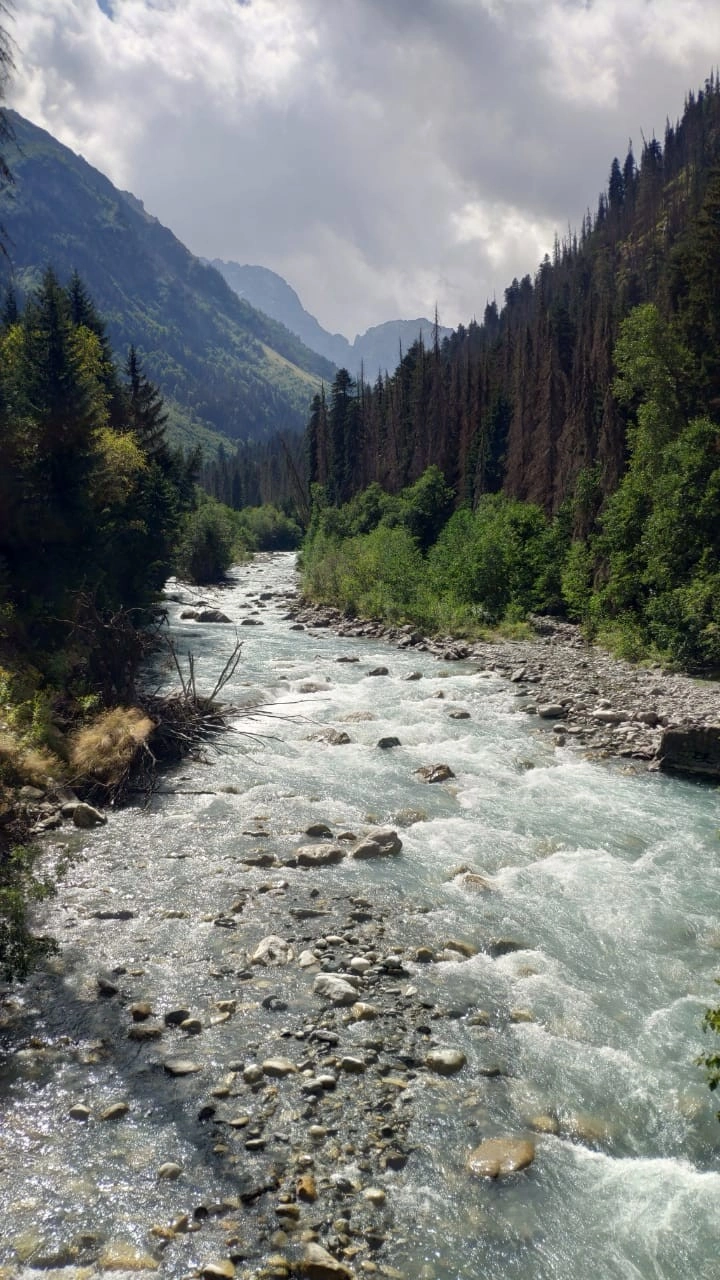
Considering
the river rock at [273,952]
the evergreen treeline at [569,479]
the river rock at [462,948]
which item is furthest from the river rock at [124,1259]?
the evergreen treeline at [569,479]

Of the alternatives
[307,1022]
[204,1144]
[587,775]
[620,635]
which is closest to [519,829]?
[587,775]

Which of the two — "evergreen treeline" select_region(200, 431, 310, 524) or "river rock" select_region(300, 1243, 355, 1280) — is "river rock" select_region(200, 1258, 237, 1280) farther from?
"evergreen treeline" select_region(200, 431, 310, 524)

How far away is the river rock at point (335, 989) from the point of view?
24.0 ft

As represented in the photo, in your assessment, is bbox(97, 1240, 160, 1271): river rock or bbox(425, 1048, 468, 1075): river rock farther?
bbox(425, 1048, 468, 1075): river rock

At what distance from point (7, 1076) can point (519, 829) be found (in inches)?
301

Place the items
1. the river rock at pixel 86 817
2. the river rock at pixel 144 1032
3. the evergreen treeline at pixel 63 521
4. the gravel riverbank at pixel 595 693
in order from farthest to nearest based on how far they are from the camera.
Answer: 1. the evergreen treeline at pixel 63 521
2. the gravel riverbank at pixel 595 693
3. the river rock at pixel 86 817
4. the river rock at pixel 144 1032

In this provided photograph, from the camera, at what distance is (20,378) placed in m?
23.2

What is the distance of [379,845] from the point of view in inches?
427

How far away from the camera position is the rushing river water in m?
5.00

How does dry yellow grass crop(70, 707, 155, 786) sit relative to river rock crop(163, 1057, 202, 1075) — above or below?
above

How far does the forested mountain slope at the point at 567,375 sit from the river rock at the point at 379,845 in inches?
919

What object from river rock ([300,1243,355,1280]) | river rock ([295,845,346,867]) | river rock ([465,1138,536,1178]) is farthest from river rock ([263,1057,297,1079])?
river rock ([295,845,346,867])

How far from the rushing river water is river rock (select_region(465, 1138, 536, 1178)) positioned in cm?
7

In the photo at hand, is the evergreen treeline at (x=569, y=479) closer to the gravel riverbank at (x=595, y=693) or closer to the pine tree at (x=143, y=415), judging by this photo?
the gravel riverbank at (x=595, y=693)
